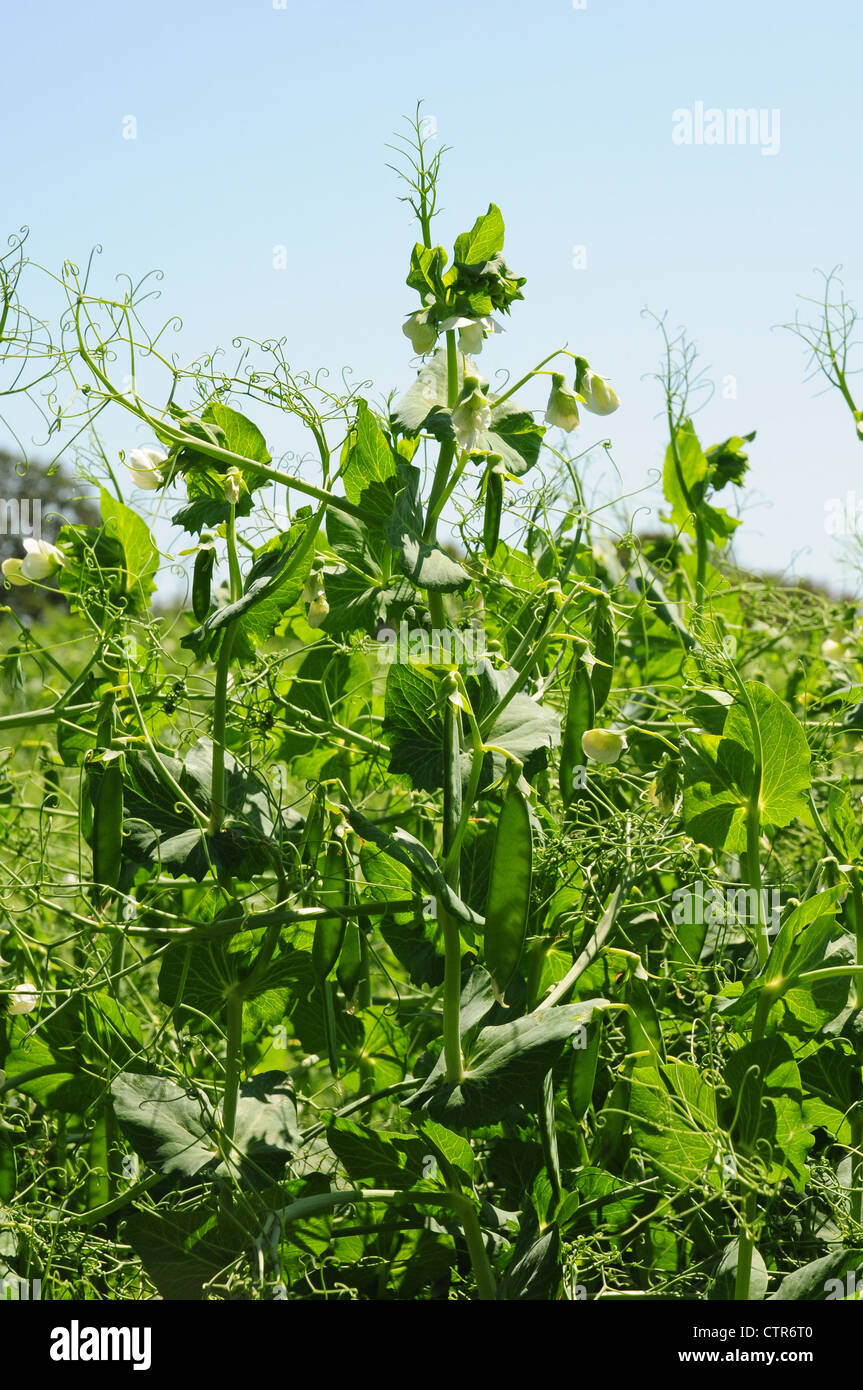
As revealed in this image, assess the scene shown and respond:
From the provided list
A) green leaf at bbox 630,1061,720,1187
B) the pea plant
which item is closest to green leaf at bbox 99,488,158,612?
the pea plant

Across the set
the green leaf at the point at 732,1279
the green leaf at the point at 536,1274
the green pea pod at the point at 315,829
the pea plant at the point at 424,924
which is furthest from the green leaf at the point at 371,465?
the green leaf at the point at 732,1279

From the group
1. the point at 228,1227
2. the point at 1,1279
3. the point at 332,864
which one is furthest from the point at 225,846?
the point at 1,1279

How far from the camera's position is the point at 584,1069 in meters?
1.28

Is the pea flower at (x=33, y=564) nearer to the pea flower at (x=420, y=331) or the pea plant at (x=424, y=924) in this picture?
the pea plant at (x=424, y=924)

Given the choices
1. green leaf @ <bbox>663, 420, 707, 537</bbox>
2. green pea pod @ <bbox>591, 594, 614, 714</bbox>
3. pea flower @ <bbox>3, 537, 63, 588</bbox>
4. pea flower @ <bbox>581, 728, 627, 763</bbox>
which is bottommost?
pea flower @ <bbox>581, 728, 627, 763</bbox>

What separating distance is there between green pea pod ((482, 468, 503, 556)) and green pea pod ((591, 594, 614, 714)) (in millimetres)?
170

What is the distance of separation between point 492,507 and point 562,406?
0.46 ft

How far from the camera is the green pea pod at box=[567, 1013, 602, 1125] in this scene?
1.27 metres

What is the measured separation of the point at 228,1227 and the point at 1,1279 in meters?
0.36

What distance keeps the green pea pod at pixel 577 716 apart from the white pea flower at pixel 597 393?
0.29m

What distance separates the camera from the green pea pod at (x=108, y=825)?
4.10ft

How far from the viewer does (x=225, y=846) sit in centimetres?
131

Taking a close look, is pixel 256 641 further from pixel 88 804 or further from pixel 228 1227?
pixel 228 1227

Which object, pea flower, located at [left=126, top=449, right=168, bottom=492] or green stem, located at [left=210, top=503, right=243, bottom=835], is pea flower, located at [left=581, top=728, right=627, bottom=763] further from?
pea flower, located at [left=126, top=449, right=168, bottom=492]
